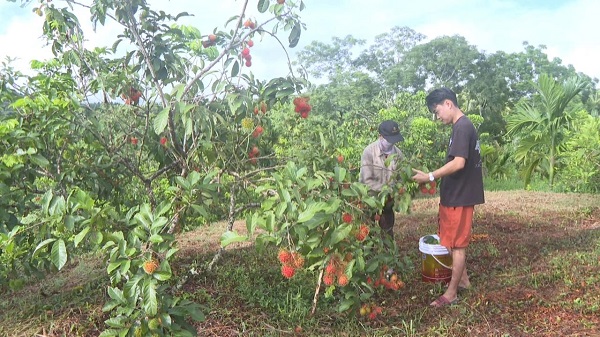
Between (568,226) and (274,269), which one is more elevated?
(274,269)

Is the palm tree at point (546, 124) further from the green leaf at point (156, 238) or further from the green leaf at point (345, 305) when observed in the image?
the green leaf at point (156, 238)

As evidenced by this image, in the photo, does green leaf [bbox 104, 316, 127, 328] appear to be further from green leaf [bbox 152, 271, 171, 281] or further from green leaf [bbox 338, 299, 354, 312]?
green leaf [bbox 338, 299, 354, 312]

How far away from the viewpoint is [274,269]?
4004 millimetres

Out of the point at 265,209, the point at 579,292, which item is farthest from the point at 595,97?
the point at 265,209

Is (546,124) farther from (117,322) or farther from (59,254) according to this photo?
(59,254)

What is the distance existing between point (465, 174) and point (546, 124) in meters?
8.13

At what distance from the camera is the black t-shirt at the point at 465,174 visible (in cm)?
332

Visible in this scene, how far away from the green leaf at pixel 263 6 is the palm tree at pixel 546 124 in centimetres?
874

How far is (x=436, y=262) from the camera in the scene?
12.9ft

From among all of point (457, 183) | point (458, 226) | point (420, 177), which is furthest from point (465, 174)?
point (420, 177)

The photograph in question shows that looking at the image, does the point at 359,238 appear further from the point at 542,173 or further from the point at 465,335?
the point at 542,173

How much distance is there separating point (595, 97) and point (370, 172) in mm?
29623

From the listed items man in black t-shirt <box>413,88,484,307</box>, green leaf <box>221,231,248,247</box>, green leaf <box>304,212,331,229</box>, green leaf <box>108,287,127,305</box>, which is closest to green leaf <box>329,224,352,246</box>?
green leaf <box>304,212,331,229</box>

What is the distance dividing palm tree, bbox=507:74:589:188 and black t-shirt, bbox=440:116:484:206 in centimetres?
776
